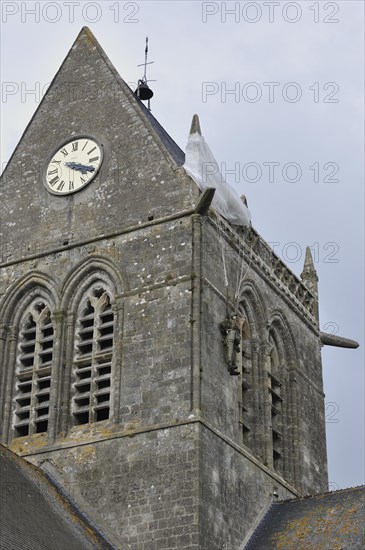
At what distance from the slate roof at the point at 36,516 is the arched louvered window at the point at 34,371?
1.41 metres

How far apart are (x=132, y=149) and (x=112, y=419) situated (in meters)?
5.78

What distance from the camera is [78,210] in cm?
2542

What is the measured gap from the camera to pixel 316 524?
21953mm

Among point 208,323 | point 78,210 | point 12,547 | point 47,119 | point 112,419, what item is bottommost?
point 12,547

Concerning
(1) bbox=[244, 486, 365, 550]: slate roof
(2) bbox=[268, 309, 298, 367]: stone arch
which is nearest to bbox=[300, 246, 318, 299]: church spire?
(2) bbox=[268, 309, 298, 367]: stone arch

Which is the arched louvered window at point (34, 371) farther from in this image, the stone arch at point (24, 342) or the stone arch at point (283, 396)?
the stone arch at point (283, 396)

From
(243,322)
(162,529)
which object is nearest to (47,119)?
(243,322)

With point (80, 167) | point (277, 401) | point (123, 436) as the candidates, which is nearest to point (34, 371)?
point (123, 436)

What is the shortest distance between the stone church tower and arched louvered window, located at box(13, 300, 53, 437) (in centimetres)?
3

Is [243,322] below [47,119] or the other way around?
below

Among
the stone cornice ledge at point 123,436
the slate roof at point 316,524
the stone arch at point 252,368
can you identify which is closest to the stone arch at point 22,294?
the stone cornice ledge at point 123,436

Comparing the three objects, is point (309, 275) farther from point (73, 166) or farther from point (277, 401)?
point (73, 166)

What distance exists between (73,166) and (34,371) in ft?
14.4

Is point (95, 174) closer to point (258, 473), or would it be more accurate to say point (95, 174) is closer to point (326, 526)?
point (258, 473)
